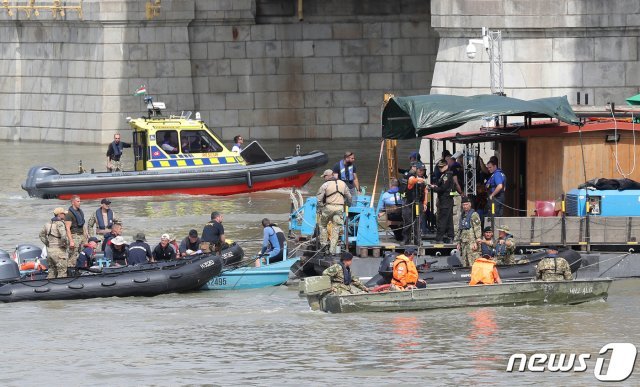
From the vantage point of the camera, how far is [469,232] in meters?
24.6

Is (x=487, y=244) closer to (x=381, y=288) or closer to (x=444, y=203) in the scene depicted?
(x=444, y=203)

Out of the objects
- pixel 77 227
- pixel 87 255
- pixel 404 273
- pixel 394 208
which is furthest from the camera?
pixel 77 227

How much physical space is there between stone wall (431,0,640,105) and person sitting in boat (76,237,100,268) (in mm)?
11981

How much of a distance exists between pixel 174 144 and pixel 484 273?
14.8 meters

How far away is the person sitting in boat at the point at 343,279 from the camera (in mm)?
23266

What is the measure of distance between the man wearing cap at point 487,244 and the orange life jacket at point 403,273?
144 cm

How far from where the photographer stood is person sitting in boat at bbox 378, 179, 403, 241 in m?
26.2

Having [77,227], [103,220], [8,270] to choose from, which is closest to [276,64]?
[103,220]

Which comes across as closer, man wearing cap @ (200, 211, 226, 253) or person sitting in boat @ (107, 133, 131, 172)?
man wearing cap @ (200, 211, 226, 253)

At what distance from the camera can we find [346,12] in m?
49.8

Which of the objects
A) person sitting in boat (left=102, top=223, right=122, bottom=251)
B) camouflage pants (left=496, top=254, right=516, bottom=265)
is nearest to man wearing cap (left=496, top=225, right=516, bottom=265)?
camouflage pants (left=496, top=254, right=516, bottom=265)

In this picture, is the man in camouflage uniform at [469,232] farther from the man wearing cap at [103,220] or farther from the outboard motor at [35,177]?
the outboard motor at [35,177]

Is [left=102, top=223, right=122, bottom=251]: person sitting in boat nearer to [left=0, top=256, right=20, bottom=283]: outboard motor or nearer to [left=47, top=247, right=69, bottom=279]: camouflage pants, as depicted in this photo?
[left=47, top=247, right=69, bottom=279]: camouflage pants

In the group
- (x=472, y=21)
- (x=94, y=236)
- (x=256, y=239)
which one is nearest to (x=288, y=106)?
(x=472, y=21)
